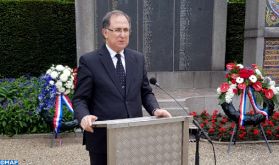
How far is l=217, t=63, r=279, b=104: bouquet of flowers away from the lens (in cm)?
522

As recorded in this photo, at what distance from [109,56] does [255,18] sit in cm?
561

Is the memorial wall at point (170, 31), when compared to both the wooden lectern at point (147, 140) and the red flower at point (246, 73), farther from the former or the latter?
the wooden lectern at point (147, 140)

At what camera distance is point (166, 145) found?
2.17 meters

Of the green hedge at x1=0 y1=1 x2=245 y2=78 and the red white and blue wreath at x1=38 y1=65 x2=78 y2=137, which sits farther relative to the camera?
the green hedge at x1=0 y1=1 x2=245 y2=78

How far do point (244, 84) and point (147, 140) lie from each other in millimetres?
3528

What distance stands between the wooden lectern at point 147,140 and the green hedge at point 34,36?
9.44 m

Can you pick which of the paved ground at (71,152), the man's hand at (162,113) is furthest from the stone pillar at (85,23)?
the man's hand at (162,113)

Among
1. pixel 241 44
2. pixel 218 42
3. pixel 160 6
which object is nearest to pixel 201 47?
pixel 218 42

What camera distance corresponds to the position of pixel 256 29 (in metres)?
7.11

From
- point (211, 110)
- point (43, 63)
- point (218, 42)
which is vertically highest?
point (218, 42)

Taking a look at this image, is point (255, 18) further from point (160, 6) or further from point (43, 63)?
point (43, 63)

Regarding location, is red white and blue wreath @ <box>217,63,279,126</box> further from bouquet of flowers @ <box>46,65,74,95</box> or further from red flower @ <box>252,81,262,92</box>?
bouquet of flowers @ <box>46,65,74,95</box>

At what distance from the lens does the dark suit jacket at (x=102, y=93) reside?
7.67 ft

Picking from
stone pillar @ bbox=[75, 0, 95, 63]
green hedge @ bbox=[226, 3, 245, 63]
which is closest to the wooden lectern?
stone pillar @ bbox=[75, 0, 95, 63]
